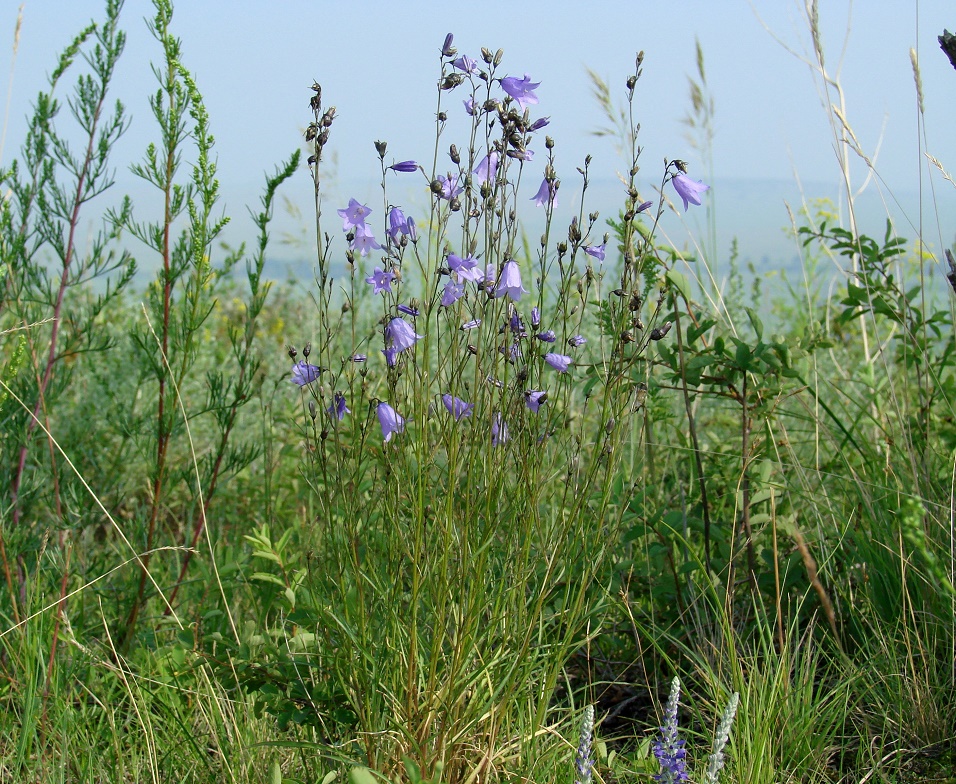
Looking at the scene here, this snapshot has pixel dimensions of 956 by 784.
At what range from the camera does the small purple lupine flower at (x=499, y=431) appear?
6.02 ft

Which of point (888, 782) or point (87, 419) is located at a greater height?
point (87, 419)

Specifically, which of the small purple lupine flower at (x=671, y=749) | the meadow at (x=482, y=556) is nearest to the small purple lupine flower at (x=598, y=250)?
the meadow at (x=482, y=556)

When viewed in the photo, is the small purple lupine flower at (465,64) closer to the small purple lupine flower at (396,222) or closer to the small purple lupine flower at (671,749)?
the small purple lupine flower at (396,222)

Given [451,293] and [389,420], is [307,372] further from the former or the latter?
[451,293]

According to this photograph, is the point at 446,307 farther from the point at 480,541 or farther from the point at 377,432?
the point at 377,432

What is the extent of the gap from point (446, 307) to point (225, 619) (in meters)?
1.38

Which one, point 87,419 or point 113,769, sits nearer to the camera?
point 113,769

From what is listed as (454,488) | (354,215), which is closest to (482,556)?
(454,488)

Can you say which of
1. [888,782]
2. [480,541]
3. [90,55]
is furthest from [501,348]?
[90,55]

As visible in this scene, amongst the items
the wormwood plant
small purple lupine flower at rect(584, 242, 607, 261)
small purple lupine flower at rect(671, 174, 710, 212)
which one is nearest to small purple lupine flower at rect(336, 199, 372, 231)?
the wormwood plant

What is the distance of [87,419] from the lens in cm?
401

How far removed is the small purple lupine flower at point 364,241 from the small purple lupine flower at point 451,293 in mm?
193

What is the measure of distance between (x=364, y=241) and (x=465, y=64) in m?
0.41

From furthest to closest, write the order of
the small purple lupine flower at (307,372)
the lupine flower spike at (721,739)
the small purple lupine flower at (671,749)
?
1. the small purple lupine flower at (307,372)
2. the small purple lupine flower at (671,749)
3. the lupine flower spike at (721,739)
